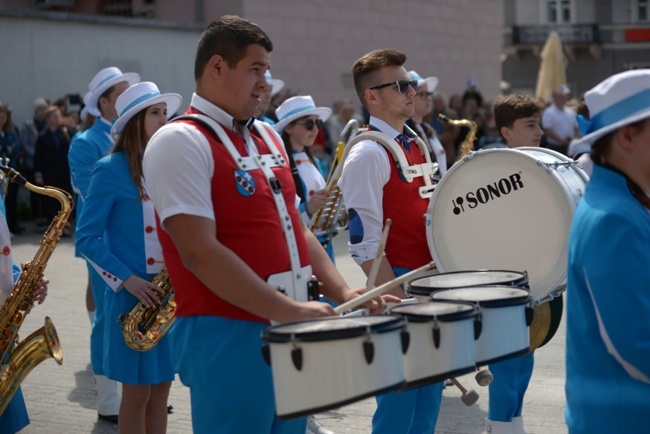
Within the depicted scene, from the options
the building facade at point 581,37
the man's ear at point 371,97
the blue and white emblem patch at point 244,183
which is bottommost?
the building facade at point 581,37

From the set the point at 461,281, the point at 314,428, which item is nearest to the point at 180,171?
the point at 461,281

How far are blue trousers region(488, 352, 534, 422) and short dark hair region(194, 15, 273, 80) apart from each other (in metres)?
2.69

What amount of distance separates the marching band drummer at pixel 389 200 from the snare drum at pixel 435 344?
1.53 metres

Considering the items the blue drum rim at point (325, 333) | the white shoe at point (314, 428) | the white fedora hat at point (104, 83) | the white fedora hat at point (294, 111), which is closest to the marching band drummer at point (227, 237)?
the blue drum rim at point (325, 333)

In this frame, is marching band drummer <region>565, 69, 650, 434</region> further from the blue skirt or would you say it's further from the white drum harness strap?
the blue skirt

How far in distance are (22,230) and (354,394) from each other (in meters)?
14.7

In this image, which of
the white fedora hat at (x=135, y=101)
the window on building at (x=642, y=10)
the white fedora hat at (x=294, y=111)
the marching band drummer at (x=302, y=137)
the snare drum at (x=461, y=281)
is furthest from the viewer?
the window on building at (x=642, y=10)

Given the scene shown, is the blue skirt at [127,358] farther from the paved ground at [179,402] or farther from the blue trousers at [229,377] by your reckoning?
the blue trousers at [229,377]

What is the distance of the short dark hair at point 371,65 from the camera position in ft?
16.9

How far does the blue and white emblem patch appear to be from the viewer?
3.38 m

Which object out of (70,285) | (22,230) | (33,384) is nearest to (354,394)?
(33,384)

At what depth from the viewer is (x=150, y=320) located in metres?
5.17

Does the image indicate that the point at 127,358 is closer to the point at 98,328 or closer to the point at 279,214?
the point at 98,328

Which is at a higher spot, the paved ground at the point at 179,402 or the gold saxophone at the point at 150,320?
the gold saxophone at the point at 150,320
